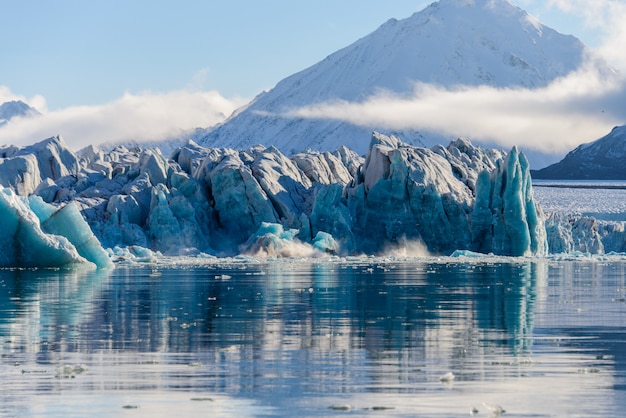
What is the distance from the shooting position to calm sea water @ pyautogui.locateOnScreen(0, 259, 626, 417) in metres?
10.1

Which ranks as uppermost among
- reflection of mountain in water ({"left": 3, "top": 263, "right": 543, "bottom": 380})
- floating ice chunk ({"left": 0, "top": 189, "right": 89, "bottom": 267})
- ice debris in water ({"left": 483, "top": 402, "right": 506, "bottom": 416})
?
floating ice chunk ({"left": 0, "top": 189, "right": 89, "bottom": 267})

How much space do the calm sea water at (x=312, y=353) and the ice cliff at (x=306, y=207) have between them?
28.8 metres

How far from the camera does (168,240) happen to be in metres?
54.9

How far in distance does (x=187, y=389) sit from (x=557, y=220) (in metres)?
59.4

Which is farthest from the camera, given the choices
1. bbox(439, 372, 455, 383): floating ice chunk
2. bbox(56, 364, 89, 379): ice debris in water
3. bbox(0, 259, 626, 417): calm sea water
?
bbox(56, 364, 89, 379): ice debris in water

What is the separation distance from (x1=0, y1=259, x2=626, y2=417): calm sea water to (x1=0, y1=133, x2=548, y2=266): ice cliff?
2881 cm

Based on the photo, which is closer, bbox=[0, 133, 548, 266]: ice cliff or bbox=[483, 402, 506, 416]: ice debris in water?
bbox=[483, 402, 506, 416]: ice debris in water

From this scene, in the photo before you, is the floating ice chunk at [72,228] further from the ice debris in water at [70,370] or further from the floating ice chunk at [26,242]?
the ice debris in water at [70,370]

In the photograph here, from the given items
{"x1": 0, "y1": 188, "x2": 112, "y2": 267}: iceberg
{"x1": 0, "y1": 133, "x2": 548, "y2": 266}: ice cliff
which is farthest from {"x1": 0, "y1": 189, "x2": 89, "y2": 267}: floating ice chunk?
{"x1": 0, "y1": 133, "x2": 548, "y2": 266}: ice cliff

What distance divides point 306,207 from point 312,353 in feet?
158

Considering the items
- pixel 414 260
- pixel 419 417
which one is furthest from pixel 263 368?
pixel 414 260

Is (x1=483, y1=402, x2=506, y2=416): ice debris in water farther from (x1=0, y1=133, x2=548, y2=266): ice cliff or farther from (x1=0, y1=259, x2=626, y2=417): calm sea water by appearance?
(x1=0, y1=133, x2=548, y2=266): ice cliff

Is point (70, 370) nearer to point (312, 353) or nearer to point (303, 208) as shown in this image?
point (312, 353)

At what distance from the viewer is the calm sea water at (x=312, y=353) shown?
1014cm
